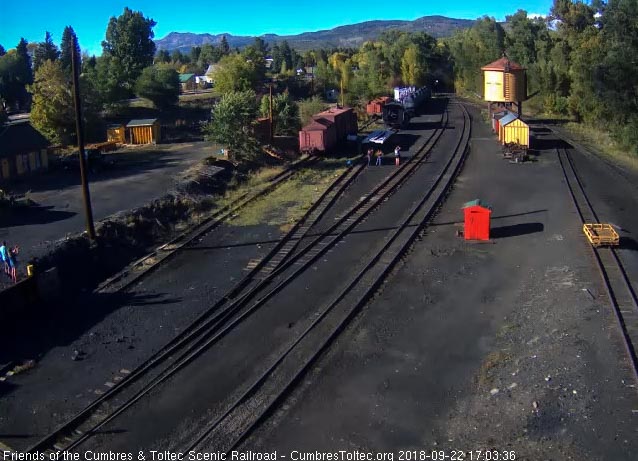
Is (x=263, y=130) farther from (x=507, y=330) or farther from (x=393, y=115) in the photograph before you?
(x=507, y=330)

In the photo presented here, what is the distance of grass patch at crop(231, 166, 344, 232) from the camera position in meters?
22.3

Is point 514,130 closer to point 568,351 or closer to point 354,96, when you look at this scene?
point 568,351

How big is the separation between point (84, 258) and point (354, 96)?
196 feet

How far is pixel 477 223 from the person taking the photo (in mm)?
19328

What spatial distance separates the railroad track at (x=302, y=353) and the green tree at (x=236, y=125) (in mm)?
13578

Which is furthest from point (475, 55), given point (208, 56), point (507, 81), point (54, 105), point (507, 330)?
point (208, 56)

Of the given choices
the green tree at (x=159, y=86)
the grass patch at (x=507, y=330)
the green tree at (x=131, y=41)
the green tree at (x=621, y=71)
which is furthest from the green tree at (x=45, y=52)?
the grass patch at (x=507, y=330)

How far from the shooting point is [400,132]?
46.3 m

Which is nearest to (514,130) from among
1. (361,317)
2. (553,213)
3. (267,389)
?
(553,213)

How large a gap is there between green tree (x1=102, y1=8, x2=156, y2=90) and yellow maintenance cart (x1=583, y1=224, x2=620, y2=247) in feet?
208

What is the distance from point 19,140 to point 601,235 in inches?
1011

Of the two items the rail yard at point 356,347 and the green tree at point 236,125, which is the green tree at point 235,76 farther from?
the rail yard at point 356,347

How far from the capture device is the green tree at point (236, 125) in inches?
1241

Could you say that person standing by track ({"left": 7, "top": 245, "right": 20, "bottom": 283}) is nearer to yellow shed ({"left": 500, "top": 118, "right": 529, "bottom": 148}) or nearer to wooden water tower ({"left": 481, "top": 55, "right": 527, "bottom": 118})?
yellow shed ({"left": 500, "top": 118, "right": 529, "bottom": 148})
